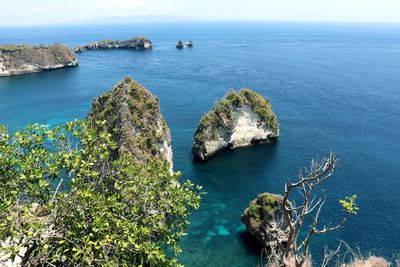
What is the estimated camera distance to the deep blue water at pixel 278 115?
48.2m

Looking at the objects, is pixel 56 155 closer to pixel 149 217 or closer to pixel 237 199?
pixel 149 217

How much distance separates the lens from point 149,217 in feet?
61.6

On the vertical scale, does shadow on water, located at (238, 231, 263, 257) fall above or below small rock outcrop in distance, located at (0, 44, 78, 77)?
below

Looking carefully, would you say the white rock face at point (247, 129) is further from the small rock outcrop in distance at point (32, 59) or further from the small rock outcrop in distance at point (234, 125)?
the small rock outcrop in distance at point (32, 59)

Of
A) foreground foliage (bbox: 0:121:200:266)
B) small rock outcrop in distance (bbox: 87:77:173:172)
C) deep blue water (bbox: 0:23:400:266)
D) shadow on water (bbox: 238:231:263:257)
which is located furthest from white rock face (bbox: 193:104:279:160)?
foreground foliage (bbox: 0:121:200:266)

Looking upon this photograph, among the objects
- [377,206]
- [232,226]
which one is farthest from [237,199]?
[377,206]

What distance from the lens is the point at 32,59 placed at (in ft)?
543

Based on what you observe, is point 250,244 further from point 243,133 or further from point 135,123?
point 243,133

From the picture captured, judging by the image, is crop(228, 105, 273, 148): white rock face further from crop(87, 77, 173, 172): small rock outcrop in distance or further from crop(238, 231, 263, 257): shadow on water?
crop(238, 231, 263, 257): shadow on water

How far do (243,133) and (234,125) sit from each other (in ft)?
11.9

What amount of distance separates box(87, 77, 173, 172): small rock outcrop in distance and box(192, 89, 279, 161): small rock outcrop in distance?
495 inches

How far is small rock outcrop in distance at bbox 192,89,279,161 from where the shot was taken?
2766 inches

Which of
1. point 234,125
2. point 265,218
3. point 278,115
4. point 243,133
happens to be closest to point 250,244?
point 265,218

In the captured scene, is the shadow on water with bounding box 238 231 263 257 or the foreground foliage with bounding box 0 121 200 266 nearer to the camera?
the foreground foliage with bounding box 0 121 200 266
